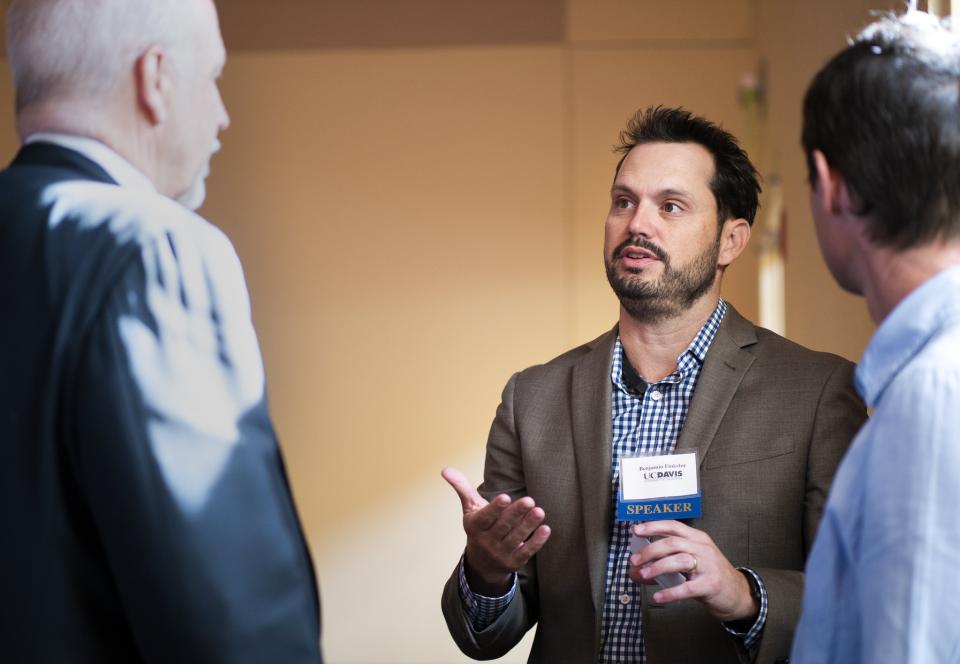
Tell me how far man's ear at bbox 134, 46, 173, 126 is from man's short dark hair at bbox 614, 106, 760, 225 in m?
1.46

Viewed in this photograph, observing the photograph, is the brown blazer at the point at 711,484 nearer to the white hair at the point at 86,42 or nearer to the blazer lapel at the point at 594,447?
the blazer lapel at the point at 594,447

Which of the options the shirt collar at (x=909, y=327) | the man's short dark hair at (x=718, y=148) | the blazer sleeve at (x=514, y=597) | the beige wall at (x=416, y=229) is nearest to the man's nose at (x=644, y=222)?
the man's short dark hair at (x=718, y=148)

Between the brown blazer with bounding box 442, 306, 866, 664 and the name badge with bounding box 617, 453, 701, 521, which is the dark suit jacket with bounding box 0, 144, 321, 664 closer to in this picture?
the name badge with bounding box 617, 453, 701, 521

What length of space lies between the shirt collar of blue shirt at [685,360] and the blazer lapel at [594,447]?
26mm

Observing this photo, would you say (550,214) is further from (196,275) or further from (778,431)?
(196,275)

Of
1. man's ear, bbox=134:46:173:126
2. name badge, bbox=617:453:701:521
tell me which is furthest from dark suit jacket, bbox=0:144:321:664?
name badge, bbox=617:453:701:521

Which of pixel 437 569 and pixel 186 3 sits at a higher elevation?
pixel 186 3

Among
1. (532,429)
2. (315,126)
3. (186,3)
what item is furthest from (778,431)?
(315,126)

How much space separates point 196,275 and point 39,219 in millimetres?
192

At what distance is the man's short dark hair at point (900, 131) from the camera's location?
3.70 feet

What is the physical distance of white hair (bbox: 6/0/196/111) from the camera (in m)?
1.19

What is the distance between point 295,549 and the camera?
1.12m

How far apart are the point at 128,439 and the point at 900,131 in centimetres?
90

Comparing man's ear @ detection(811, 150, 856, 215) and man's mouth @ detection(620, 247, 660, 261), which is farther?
man's mouth @ detection(620, 247, 660, 261)
